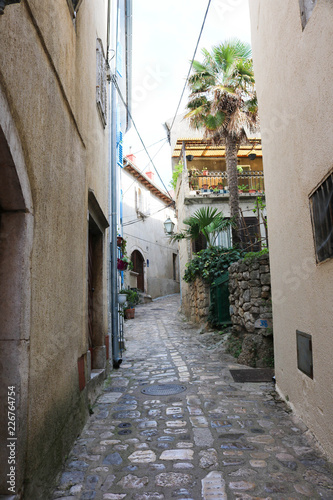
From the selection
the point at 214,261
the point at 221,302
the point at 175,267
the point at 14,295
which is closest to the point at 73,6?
the point at 14,295

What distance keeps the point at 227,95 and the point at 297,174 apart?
840cm

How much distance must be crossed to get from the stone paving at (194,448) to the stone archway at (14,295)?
732 mm

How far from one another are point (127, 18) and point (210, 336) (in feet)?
31.7

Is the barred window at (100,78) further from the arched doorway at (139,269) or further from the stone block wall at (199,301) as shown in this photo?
the arched doorway at (139,269)

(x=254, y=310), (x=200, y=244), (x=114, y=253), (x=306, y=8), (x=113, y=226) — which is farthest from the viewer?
(x=200, y=244)

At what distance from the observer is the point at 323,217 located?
2844 mm

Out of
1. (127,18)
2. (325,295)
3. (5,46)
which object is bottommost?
(325,295)

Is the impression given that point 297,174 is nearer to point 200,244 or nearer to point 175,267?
point 200,244

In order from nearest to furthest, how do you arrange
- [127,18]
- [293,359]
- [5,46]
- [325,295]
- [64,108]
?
[5,46] → [325,295] → [64,108] → [293,359] → [127,18]

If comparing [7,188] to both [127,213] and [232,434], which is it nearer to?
[232,434]

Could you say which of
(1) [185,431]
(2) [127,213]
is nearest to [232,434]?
(1) [185,431]

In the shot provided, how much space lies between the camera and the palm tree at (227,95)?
11055 mm

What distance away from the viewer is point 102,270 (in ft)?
18.0

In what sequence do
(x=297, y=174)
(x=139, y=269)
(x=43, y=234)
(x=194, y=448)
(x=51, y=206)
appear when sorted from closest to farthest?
(x=43, y=234) → (x=51, y=206) → (x=194, y=448) → (x=297, y=174) → (x=139, y=269)
